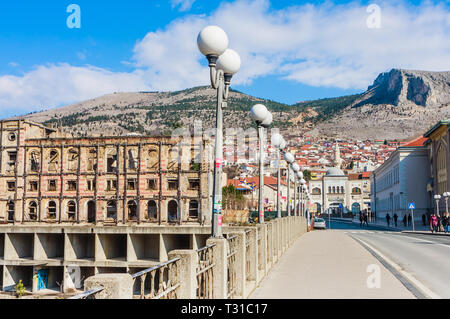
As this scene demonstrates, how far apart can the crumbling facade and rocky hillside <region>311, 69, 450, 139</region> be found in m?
144

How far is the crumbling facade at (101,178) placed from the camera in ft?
172

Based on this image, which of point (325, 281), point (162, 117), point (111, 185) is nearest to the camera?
point (325, 281)

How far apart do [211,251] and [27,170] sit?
54.7 meters

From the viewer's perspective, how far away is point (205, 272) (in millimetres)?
5953

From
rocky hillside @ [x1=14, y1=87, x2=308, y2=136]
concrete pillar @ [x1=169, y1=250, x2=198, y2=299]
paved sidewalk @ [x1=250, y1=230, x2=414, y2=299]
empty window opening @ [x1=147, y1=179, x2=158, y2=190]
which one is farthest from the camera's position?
rocky hillside @ [x1=14, y1=87, x2=308, y2=136]

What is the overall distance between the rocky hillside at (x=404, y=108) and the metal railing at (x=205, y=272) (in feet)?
595

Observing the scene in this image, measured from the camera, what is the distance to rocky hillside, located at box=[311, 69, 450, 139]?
582ft

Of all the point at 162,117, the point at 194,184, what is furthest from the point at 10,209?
the point at 162,117

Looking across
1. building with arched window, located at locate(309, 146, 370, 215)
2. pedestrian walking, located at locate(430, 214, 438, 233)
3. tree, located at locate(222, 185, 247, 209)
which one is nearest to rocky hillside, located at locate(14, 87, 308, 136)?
building with arched window, located at locate(309, 146, 370, 215)

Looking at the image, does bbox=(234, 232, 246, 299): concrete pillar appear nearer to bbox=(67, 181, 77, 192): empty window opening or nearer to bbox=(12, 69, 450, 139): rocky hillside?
bbox=(67, 181, 77, 192): empty window opening

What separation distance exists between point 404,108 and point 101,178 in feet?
526

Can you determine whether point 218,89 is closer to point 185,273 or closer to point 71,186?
point 185,273

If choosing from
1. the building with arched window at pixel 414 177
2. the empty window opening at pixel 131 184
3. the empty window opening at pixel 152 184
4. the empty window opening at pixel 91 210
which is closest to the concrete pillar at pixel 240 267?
the empty window opening at pixel 152 184

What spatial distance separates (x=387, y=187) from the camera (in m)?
72.1
